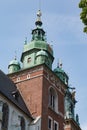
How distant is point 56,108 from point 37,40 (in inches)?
287

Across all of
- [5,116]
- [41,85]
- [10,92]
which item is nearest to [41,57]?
[41,85]

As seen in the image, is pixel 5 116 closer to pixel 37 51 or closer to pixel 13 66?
pixel 13 66

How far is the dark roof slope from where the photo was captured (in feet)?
103

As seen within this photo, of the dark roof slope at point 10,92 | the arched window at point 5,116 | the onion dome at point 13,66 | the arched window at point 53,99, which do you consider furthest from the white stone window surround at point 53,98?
the arched window at point 5,116

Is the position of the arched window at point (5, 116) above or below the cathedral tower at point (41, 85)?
below

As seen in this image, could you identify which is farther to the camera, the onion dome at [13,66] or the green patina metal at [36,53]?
the onion dome at [13,66]

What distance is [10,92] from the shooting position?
3281 cm

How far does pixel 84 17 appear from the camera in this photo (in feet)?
49.5

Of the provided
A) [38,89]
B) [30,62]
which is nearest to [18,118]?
[38,89]

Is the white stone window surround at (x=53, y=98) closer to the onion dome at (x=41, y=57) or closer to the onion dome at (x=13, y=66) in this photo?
the onion dome at (x=41, y=57)

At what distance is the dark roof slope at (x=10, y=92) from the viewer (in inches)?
1237

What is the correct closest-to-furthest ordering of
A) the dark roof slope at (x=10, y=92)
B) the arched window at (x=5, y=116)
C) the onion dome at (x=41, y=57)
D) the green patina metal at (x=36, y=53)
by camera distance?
the arched window at (x=5, y=116), the dark roof slope at (x=10, y=92), the onion dome at (x=41, y=57), the green patina metal at (x=36, y=53)

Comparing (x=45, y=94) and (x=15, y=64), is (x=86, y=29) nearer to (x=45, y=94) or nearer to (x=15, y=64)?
(x=45, y=94)

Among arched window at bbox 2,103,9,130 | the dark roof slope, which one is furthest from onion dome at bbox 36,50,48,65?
arched window at bbox 2,103,9,130
